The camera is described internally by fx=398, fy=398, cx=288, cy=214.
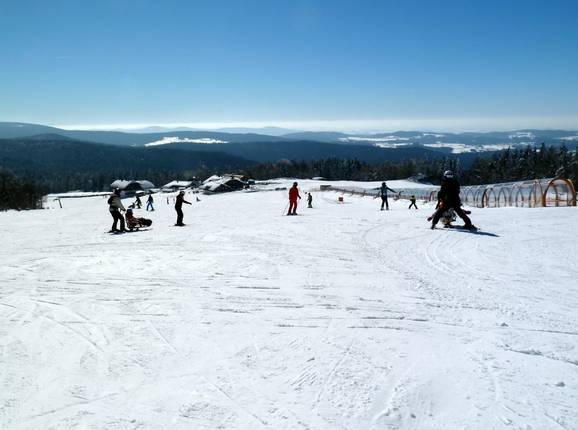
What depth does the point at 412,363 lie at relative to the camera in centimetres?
418

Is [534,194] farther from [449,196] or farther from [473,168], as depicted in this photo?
[473,168]

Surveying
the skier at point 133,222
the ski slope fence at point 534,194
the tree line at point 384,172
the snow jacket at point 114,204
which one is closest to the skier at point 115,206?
the snow jacket at point 114,204

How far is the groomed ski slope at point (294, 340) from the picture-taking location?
342 centimetres

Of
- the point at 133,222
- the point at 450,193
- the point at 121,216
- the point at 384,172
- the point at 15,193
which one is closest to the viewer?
the point at 450,193

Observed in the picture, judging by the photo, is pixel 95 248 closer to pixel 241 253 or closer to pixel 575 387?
pixel 241 253

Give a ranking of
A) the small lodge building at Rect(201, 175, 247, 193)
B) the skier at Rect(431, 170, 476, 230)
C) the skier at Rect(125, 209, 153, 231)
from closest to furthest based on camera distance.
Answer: the skier at Rect(431, 170, 476, 230) → the skier at Rect(125, 209, 153, 231) → the small lodge building at Rect(201, 175, 247, 193)

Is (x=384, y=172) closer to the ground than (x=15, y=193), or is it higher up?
closer to the ground

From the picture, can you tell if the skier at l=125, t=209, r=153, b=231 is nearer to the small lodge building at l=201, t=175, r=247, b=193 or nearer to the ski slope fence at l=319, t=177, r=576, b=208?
the ski slope fence at l=319, t=177, r=576, b=208

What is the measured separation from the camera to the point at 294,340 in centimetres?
479

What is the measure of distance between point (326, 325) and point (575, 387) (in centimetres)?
267

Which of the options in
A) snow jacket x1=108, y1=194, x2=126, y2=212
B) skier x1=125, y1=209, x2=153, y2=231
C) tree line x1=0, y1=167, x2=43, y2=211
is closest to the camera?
snow jacket x1=108, y1=194, x2=126, y2=212

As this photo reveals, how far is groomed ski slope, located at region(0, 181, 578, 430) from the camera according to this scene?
11.2 ft

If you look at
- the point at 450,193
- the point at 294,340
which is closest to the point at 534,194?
the point at 450,193

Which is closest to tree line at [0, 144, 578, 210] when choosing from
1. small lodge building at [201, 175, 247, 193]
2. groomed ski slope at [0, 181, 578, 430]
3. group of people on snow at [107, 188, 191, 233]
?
small lodge building at [201, 175, 247, 193]
